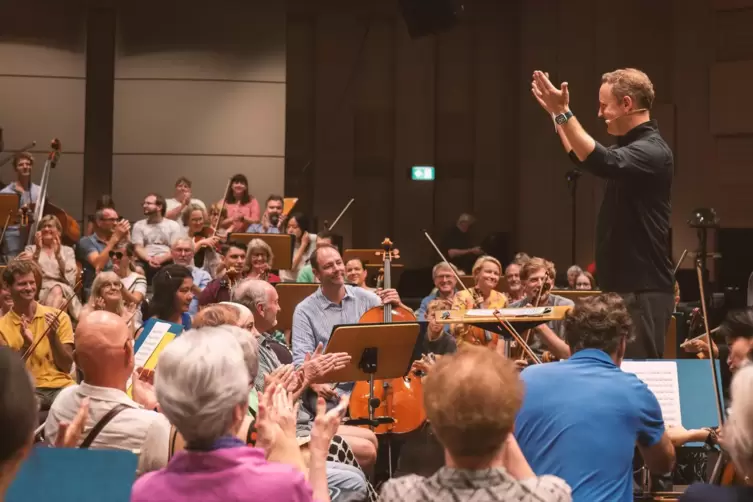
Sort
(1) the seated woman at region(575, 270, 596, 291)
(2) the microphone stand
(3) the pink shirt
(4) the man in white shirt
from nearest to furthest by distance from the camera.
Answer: (4) the man in white shirt
(1) the seated woman at region(575, 270, 596, 291)
(3) the pink shirt
(2) the microphone stand

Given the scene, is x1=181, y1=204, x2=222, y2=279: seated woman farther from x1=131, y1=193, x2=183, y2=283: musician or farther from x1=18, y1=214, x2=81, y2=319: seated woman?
x1=18, y1=214, x2=81, y2=319: seated woman

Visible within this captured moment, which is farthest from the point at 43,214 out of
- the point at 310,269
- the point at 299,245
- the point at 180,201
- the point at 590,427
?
the point at 590,427

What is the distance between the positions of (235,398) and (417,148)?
11334 millimetres

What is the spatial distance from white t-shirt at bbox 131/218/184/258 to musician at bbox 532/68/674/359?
233 inches

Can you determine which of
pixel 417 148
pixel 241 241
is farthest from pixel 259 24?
pixel 241 241

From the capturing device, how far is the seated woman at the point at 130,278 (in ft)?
22.3

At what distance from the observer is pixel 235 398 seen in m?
2.02

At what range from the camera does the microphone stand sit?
11172mm

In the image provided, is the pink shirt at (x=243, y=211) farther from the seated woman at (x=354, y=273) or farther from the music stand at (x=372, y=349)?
the music stand at (x=372, y=349)

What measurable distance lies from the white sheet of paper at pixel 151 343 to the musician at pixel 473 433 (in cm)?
267

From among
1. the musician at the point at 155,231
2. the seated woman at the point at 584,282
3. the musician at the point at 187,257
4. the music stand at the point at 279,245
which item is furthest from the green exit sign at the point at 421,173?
the musician at the point at 187,257

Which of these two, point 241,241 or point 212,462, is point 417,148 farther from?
point 212,462

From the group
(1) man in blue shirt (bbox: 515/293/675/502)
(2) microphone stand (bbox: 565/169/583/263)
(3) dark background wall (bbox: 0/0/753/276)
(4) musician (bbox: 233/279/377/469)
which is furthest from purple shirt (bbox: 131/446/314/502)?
(2) microphone stand (bbox: 565/169/583/263)

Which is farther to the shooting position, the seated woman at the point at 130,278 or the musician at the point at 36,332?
the seated woman at the point at 130,278
